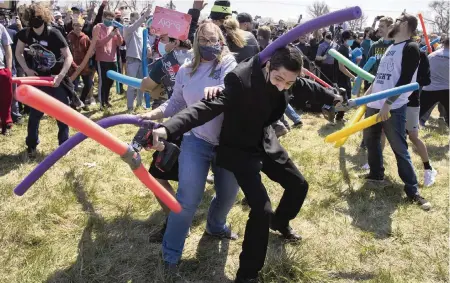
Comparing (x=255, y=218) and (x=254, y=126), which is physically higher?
(x=254, y=126)

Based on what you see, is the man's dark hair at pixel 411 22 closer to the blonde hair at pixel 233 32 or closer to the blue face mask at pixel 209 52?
the blonde hair at pixel 233 32

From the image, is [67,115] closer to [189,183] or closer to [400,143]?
[189,183]

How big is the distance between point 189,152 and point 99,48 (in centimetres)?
579

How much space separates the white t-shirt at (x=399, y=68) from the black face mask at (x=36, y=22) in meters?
4.11

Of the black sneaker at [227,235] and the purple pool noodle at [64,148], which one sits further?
the black sneaker at [227,235]

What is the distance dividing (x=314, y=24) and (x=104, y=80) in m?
6.42

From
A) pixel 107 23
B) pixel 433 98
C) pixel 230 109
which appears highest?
pixel 230 109

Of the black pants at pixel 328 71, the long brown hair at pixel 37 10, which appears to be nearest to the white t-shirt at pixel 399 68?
the long brown hair at pixel 37 10

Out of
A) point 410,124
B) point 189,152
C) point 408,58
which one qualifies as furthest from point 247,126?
point 410,124

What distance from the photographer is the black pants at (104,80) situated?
26.1ft

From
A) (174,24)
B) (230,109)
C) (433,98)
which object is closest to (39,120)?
(174,24)

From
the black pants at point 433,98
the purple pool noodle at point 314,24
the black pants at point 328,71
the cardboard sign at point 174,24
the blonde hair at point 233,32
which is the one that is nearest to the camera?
the purple pool noodle at point 314,24

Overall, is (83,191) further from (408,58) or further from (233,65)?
(408,58)

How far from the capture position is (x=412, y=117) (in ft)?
15.6
